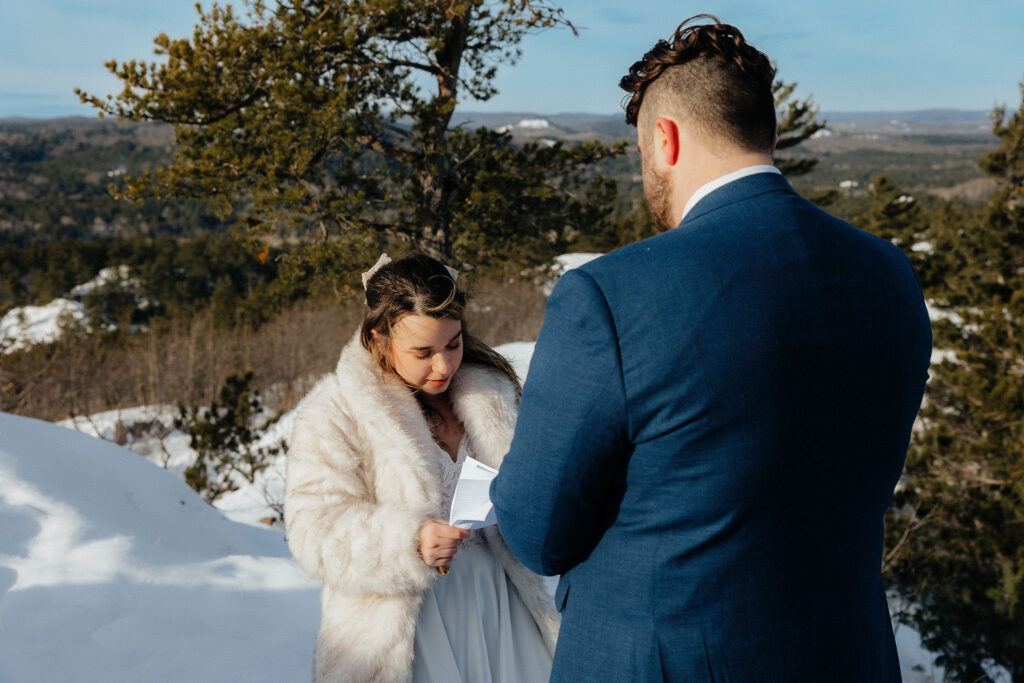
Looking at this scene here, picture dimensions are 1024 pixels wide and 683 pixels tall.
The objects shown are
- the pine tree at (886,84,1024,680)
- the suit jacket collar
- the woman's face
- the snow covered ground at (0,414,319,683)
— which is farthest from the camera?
the pine tree at (886,84,1024,680)

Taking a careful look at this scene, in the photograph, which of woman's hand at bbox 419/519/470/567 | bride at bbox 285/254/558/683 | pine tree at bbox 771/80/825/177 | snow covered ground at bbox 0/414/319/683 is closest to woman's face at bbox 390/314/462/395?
bride at bbox 285/254/558/683

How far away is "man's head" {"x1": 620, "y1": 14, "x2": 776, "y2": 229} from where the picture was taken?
107 cm

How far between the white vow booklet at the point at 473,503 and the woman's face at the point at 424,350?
550mm

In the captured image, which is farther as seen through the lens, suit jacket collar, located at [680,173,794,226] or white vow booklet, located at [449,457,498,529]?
white vow booklet, located at [449,457,498,529]

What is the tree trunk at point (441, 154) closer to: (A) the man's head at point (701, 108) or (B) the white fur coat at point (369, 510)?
(B) the white fur coat at point (369, 510)

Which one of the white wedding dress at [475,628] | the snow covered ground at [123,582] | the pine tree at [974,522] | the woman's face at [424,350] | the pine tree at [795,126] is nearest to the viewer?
the white wedding dress at [475,628]

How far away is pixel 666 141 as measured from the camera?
1125 millimetres

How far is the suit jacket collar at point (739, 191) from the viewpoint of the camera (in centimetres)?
103

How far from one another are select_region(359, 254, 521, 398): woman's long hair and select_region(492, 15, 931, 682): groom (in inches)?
38.9

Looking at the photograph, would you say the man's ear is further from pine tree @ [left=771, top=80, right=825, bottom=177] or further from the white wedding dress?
Answer: pine tree @ [left=771, top=80, right=825, bottom=177]

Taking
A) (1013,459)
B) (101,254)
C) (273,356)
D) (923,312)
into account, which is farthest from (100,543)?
(101,254)

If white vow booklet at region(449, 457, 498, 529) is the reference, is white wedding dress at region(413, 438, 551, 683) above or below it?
below

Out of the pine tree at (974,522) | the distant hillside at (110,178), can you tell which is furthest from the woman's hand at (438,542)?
the distant hillside at (110,178)

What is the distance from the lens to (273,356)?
16719 mm
